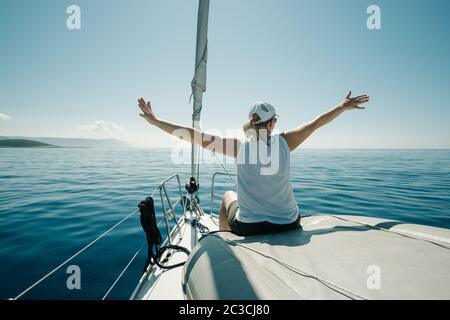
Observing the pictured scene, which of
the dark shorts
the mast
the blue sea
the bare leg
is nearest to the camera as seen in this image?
the dark shorts

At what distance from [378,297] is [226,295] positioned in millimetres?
578

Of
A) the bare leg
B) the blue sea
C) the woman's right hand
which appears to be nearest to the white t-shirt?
the bare leg

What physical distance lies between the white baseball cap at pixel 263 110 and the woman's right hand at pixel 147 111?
2.91ft

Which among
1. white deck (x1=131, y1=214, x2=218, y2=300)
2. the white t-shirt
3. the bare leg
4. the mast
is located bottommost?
white deck (x1=131, y1=214, x2=218, y2=300)

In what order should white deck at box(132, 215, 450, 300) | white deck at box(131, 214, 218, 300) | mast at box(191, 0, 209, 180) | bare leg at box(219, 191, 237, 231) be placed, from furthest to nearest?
mast at box(191, 0, 209, 180), bare leg at box(219, 191, 237, 231), white deck at box(131, 214, 218, 300), white deck at box(132, 215, 450, 300)

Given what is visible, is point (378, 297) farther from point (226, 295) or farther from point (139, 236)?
point (139, 236)

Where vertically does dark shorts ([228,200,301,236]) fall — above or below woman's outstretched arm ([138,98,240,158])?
below

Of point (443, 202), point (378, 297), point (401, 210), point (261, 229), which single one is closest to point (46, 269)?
point (261, 229)

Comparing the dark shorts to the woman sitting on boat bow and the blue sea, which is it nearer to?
the woman sitting on boat bow

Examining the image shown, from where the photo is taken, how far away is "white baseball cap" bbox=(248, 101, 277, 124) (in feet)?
5.81

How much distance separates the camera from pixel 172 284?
2293mm

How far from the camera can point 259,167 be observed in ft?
5.68

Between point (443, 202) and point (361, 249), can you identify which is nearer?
point (361, 249)

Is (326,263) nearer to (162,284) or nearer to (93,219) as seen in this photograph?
(162,284)
